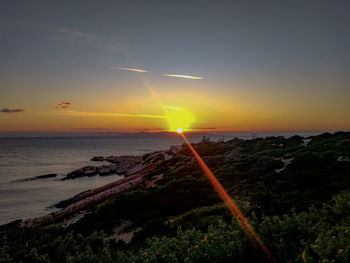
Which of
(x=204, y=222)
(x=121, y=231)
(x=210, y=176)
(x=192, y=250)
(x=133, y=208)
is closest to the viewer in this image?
(x=192, y=250)

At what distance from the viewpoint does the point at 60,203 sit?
2948 cm

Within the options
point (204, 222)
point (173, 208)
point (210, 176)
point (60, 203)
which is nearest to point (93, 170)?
point (60, 203)

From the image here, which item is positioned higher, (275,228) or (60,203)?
(275,228)

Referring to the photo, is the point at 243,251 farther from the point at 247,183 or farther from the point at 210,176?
the point at 210,176

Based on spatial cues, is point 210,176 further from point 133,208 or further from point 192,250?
point 192,250

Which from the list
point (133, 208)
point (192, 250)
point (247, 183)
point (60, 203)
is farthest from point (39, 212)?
point (192, 250)

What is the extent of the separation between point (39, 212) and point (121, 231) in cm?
1796

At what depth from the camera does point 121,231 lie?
13.3 metres

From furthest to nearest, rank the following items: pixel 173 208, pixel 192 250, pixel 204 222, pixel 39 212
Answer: pixel 39 212 → pixel 173 208 → pixel 204 222 → pixel 192 250

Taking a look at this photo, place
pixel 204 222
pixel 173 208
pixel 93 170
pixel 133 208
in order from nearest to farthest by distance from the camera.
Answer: pixel 204 222
pixel 173 208
pixel 133 208
pixel 93 170

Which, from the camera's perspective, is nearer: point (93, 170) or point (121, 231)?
point (121, 231)

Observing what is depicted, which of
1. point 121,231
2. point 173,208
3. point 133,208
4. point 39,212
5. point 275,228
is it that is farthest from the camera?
point 39,212

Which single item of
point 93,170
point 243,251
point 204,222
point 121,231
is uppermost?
point 243,251

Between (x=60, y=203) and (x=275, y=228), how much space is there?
29652 millimetres
